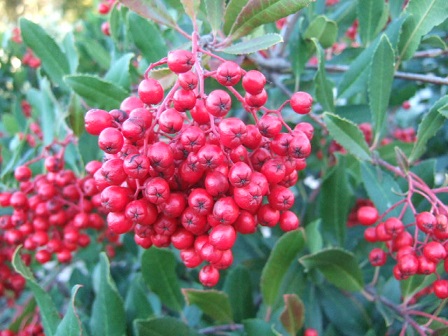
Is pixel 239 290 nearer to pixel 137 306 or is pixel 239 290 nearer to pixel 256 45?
pixel 137 306

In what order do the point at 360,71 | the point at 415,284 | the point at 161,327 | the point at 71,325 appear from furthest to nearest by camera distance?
the point at 360,71
the point at 415,284
the point at 161,327
the point at 71,325

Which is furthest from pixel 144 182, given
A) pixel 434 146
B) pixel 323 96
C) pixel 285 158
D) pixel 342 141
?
pixel 434 146

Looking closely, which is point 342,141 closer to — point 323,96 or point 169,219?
point 323,96

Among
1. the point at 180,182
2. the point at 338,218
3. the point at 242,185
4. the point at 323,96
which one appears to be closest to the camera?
the point at 242,185

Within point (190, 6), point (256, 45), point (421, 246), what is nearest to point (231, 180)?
point (256, 45)

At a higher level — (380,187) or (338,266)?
(380,187)

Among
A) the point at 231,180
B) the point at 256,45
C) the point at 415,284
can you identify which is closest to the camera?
the point at 231,180

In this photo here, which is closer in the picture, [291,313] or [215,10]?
[215,10]
